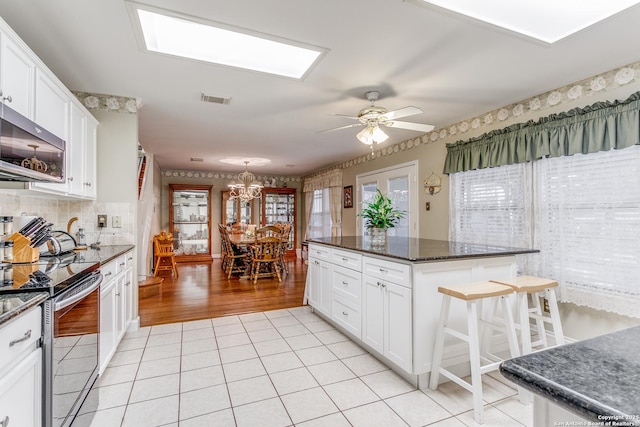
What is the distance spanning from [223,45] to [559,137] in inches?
116

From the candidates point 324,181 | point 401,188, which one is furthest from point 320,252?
point 324,181

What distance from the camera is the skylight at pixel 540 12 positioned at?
1.75m

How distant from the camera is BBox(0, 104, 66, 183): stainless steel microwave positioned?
4.61ft

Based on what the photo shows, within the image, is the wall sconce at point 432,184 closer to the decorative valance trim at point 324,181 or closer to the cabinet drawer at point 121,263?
the decorative valance trim at point 324,181

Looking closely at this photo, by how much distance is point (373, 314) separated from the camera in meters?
2.42

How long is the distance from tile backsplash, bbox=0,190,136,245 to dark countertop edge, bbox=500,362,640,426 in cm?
332

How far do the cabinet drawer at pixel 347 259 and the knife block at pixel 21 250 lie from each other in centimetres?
223

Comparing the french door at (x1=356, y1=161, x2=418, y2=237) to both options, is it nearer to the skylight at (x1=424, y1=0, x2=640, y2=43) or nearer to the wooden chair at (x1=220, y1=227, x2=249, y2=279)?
the wooden chair at (x1=220, y1=227, x2=249, y2=279)

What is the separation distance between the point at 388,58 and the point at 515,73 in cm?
115

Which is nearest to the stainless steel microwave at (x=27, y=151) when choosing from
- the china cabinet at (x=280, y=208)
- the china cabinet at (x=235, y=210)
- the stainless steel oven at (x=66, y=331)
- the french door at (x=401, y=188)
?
the stainless steel oven at (x=66, y=331)

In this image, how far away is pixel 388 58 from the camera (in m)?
2.29

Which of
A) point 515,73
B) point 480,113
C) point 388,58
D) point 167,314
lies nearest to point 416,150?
point 480,113

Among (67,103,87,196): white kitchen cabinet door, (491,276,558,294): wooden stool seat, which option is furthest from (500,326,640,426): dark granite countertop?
(67,103,87,196): white kitchen cabinet door

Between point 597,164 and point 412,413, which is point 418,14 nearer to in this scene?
point 597,164
